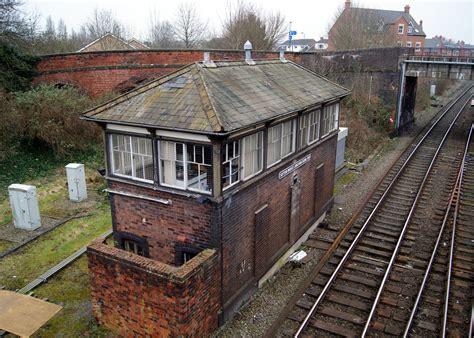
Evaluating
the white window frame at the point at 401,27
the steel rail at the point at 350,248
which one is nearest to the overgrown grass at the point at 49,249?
the steel rail at the point at 350,248

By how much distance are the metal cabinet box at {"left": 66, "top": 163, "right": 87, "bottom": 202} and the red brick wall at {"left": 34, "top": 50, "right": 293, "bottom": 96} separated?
34.6 ft

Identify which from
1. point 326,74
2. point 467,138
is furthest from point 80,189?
point 467,138

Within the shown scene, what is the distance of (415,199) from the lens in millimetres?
15109

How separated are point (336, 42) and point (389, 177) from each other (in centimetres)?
2572

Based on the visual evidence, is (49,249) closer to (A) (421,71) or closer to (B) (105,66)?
(B) (105,66)

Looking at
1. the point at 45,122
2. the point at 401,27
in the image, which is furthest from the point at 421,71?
the point at 401,27

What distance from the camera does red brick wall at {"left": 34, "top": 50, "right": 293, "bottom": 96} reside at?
23656 mm

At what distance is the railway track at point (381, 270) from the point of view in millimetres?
8477

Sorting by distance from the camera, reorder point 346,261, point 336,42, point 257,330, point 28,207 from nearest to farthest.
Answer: point 257,330, point 346,261, point 28,207, point 336,42

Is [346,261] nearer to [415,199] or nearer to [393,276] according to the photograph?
[393,276]

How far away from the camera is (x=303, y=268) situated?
10688 mm

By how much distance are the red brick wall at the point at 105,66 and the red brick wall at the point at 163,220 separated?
1701 cm

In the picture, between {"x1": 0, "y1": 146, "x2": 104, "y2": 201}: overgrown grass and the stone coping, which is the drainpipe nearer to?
{"x1": 0, "y1": 146, "x2": 104, "y2": 201}: overgrown grass

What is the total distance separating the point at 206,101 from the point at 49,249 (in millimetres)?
7010
